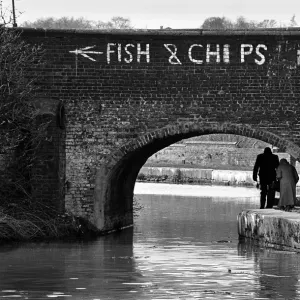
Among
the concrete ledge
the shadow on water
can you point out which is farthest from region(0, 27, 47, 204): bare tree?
the shadow on water

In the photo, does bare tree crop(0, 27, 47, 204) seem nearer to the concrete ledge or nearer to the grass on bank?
the grass on bank

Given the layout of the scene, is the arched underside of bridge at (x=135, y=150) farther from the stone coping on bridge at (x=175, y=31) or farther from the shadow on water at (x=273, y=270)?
the shadow on water at (x=273, y=270)

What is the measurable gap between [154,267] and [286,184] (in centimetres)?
673

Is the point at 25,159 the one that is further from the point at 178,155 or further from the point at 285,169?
the point at 178,155

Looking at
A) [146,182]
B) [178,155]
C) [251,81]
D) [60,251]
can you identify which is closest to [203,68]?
[251,81]

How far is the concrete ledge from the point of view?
23.3m

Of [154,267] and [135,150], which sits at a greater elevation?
[135,150]

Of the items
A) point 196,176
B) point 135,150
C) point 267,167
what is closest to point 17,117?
point 135,150

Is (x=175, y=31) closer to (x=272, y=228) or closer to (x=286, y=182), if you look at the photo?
(x=286, y=182)

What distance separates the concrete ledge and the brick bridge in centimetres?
165

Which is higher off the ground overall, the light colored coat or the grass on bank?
the light colored coat

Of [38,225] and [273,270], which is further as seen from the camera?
[38,225]

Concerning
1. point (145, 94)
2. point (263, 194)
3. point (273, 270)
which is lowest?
point (273, 270)

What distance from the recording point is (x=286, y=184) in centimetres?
2739
